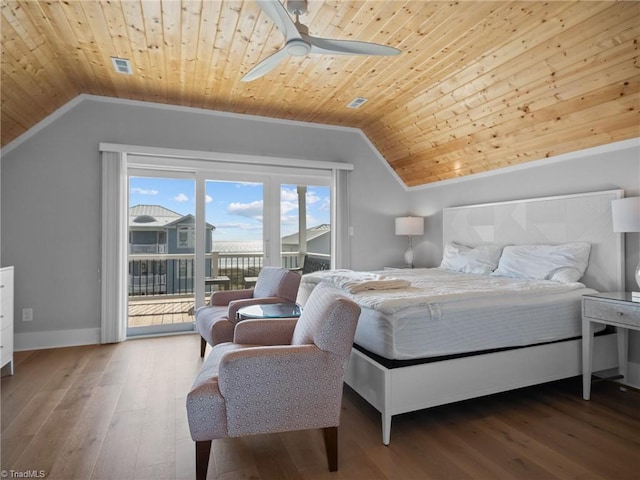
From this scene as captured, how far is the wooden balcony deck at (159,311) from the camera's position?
4.21 meters

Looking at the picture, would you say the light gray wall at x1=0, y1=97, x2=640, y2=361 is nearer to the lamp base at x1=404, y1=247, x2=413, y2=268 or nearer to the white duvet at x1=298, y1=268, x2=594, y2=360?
the lamp base at x1=404, y1=247, x2=413, y2=268

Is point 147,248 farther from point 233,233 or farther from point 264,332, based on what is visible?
point 264,332

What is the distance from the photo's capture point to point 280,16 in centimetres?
196

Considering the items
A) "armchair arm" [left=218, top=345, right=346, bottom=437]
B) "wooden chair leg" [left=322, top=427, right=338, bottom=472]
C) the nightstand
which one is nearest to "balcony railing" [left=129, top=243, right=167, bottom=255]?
"armchair arm" [left=218, top=345, right=346, bottom=437]

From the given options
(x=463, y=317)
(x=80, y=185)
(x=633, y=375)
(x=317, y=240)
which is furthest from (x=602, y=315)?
(x=80, y=185)

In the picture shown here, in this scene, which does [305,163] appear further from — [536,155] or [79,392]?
[79,392]

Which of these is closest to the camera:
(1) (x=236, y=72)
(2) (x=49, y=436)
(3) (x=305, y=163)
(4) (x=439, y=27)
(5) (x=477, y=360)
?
(2) (x=49, y=436)

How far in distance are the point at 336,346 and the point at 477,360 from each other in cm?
105

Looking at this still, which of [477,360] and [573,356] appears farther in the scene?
[573,356]

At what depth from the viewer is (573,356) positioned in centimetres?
258

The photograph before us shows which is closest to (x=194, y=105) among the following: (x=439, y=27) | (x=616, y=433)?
(x=439, y=27)

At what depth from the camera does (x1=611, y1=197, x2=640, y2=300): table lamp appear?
241cm

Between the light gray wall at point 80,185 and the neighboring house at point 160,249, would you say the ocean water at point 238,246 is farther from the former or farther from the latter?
the light gray wall at point 80,185

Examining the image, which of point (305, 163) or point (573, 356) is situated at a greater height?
point (305, 163)
